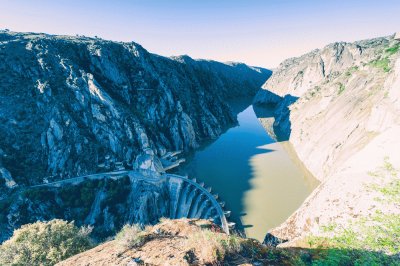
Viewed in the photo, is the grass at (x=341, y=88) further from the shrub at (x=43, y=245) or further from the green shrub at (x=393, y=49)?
the shrub at (x=43, y=245)

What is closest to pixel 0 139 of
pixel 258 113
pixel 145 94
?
pixel 145 94

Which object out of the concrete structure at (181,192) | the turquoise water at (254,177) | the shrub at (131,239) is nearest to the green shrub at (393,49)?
the turquoise water at (254,177)

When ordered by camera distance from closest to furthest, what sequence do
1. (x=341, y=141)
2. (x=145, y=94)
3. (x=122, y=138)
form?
(x=341, y=141)
(x=122, y=138)
(x=145, y=94)

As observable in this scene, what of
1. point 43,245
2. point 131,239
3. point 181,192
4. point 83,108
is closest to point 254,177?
point 181,192

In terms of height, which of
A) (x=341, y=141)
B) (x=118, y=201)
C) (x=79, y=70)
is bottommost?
(x=118, y=201)

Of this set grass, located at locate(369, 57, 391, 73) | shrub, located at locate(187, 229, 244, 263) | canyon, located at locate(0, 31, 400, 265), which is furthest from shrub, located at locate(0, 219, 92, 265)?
grass, located at locate(369, 57, 391, 73)

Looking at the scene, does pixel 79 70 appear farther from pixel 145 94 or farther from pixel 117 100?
pixel 145 94

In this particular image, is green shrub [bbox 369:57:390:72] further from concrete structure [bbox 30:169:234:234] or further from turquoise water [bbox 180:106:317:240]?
concrete structure [bbox 30:169:234:234]
